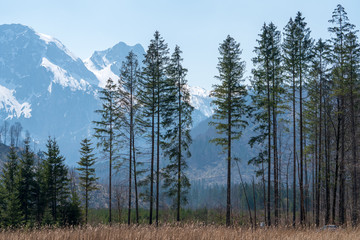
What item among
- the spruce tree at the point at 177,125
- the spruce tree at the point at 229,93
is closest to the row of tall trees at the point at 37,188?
the spruce tree at the point at 177,125

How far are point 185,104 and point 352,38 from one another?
1328 cm

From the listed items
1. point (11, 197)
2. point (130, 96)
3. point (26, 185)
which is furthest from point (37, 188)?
point (130, 96)

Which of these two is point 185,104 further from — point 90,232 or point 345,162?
point 90,232

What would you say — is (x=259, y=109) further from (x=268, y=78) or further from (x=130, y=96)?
(x=130, y=96)

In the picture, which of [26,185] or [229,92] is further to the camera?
[26,185]

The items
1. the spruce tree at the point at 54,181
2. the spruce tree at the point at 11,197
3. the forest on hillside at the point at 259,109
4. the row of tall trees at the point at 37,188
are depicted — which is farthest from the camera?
the spruce tree at the point at 54,181

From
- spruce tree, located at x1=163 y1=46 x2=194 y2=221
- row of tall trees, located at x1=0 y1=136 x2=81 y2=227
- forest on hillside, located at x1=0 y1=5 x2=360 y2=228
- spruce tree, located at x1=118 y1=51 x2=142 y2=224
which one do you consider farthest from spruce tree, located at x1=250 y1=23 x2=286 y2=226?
row of tall trees, located at x1=0 y1=136 x2=81 y2=227

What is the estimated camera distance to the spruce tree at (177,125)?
2669 cm

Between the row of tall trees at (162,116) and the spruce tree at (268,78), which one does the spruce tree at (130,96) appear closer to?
the row of tall trees at (162,116)

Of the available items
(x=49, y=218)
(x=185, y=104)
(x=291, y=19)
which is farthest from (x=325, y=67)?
(x=49, y=218)

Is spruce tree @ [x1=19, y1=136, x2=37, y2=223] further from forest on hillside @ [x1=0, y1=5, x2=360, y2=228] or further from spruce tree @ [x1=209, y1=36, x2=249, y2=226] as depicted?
spruce tree @ [x1=209, y1=36, x2=249, y2=226]

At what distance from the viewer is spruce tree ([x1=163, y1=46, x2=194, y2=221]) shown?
87.6 ft

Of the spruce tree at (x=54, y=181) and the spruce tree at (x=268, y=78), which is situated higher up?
the spruce tree at (x=268, y=78)

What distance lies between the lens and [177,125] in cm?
2764
